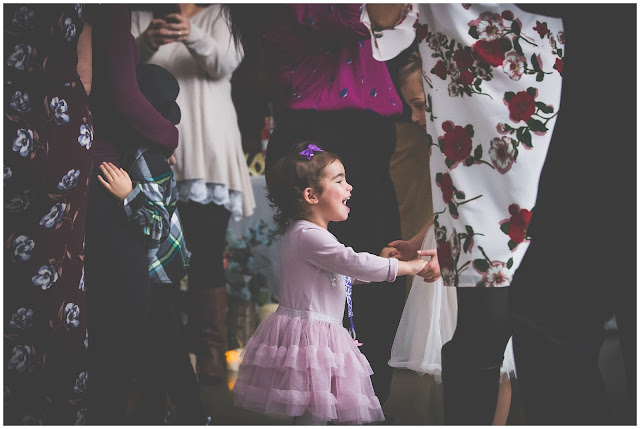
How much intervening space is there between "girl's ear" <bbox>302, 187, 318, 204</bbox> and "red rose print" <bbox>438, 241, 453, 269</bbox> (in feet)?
0.83

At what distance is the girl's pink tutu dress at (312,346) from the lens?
3.57ft

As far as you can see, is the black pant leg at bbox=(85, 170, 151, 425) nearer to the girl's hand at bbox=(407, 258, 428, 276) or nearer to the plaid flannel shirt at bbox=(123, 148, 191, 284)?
the plaid flannel shirt at bbox=(123, 148, 191, 284)

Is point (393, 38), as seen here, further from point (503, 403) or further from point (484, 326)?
point (503, 403)

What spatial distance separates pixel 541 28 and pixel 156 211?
0.71 metres

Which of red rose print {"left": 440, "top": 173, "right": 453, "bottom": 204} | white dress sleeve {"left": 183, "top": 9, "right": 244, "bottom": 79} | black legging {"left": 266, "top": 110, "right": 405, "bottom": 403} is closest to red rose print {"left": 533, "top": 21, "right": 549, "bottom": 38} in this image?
red rose print {"left": 440, "top": 173, "right": 453, "bottom": 204}

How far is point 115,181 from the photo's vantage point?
1.17 metres

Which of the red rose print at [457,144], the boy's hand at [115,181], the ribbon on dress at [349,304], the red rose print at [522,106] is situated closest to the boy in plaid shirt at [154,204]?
the boy's hand at [115,181]

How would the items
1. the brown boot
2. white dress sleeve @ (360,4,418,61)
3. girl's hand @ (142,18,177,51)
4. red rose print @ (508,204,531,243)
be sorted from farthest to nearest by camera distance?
the brown boot < girl's hand @ (142,18,177,51) < white dress sleeve @ (360,4,418,61) < red rose print @ (508,204,531,243)

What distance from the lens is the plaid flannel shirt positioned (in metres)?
1.18

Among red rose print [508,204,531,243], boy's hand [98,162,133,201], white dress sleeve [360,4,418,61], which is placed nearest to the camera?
red rose print [508,204,531,243]

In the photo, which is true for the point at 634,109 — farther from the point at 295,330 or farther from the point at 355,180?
the point at 295,330

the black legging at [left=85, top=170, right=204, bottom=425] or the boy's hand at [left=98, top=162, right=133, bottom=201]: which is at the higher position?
the boy's hand at [left=98, top=162, right=133, bottom=201]

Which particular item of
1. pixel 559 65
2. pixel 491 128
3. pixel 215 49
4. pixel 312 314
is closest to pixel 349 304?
pixel 312 314

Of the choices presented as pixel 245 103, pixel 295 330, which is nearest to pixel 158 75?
pixel 245 103
